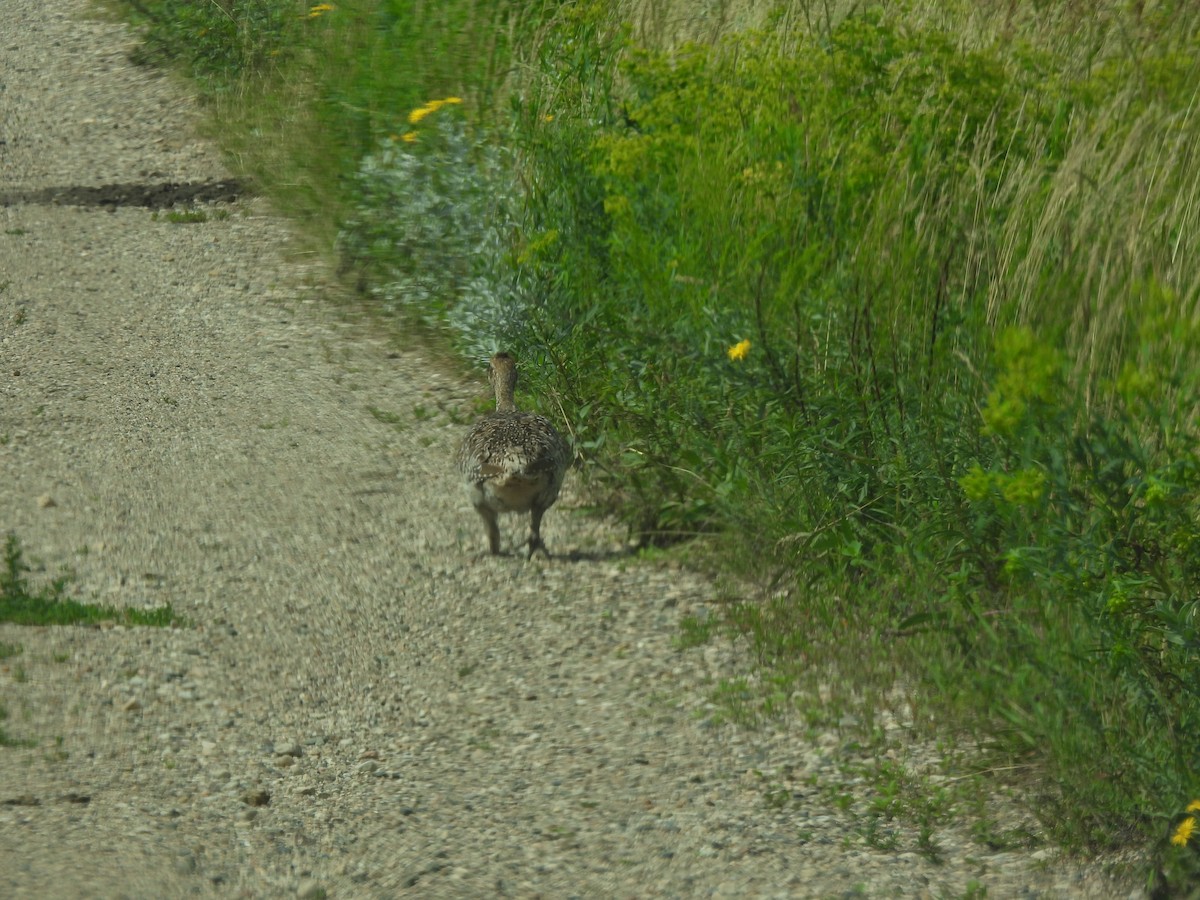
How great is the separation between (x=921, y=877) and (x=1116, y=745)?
65 centimetres

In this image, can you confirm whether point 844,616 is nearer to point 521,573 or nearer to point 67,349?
point 521,573

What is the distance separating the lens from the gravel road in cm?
475

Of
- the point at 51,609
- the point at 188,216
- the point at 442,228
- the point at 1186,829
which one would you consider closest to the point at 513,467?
the point at 51,609

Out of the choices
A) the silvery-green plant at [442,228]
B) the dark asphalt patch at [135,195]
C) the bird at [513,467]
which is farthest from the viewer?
the dark asphalt patch at [135,195]

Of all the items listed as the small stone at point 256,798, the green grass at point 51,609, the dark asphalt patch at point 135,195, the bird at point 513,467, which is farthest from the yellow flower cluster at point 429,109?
the small stone at point 256,798

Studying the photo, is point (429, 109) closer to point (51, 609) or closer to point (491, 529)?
point (491, 529)

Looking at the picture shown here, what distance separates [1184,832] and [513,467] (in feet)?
10.1

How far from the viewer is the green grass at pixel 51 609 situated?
6262 mm

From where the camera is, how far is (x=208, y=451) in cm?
809

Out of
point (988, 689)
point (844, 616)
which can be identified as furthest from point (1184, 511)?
point (844, 616)

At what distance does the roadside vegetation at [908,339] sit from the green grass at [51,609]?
2.06m

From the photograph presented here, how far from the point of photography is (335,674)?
6098 mm

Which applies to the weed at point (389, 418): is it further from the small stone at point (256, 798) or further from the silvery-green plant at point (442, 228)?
the small stone at point (256, 798)

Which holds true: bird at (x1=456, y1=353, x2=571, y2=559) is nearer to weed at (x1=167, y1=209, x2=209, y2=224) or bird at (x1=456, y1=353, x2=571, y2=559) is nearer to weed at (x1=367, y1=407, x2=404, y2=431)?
weed at (x1=367, y1=407, x2=404, y2=431)
